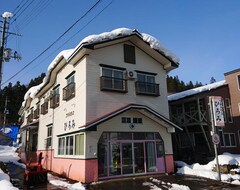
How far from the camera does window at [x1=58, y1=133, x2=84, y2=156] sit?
13520mm

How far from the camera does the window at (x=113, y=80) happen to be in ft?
47.2

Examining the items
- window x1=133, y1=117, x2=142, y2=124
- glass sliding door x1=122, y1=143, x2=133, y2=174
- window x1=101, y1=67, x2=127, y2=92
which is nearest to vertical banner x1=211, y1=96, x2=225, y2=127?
window x1=133, y1=117, x2=142, y2=124

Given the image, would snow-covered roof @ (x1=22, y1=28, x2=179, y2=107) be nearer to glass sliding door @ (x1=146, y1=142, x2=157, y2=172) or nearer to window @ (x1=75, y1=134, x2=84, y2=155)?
window @ (x1=75, y1=134, x2=84, y2=155)

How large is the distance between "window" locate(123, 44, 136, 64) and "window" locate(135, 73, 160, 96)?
45.3 inches

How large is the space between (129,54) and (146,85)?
8.20 feet

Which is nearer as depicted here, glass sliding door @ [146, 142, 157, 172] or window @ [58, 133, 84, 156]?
window @ [58, 133, 84, 156]

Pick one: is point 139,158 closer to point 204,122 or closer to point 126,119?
point 126,119

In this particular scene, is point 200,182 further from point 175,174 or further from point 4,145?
point 4,145

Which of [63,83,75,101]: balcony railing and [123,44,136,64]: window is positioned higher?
[123,44,136,64]: window

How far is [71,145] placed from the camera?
14875 mm

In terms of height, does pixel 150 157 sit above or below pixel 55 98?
below

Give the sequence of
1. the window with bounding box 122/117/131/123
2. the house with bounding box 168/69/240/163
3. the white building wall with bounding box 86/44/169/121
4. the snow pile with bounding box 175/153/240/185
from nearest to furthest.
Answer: the snow pile with bounding box 175/153/240/185 → the white building wall with bounding box 86/44/169/121 → the window with bounding box 122/117/131/123 → the house with bounding box 168/69/240/163

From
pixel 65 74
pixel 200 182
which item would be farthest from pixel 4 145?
pixel 200 182

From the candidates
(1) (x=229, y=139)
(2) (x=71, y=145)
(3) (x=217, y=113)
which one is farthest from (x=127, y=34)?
(1) (x=229, y=139)
